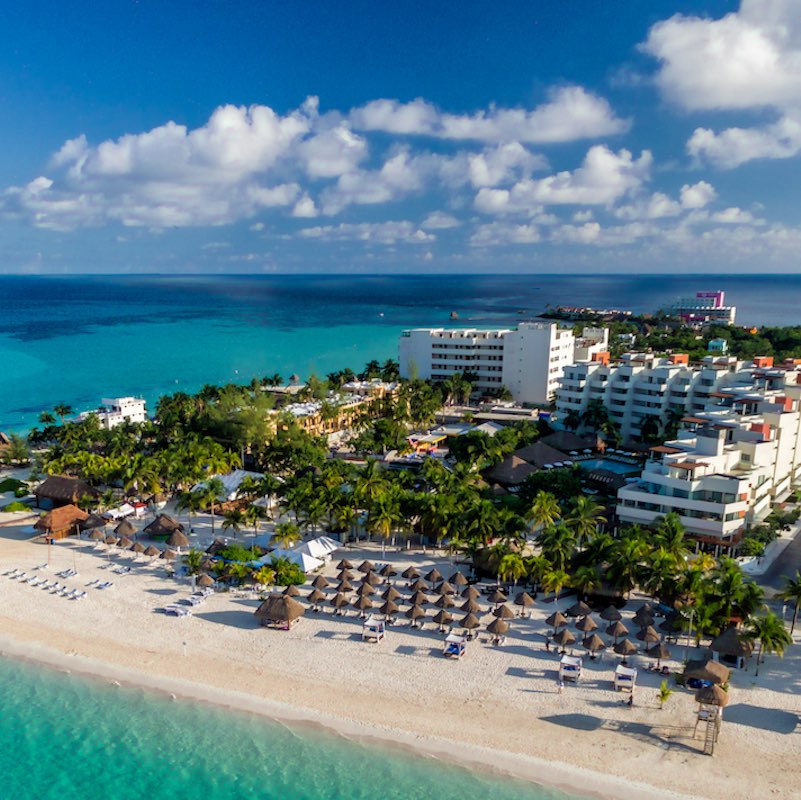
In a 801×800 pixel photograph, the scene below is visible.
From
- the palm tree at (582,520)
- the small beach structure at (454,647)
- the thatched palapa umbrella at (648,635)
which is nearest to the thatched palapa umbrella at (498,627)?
the small beach structure at (454,647)

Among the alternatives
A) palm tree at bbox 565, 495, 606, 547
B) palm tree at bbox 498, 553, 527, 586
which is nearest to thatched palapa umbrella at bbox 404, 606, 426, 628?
palm tree at bbox 498, 553, 527, 586

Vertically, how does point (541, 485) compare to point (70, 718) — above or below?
above

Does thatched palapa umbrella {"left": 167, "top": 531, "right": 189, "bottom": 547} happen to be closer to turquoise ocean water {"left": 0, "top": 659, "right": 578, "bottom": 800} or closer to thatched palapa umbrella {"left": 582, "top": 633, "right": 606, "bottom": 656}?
turquoise ocean water {"left": 0, "top": 659, "right": 578, "bottom": 800}

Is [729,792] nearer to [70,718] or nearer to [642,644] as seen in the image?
[642,644]

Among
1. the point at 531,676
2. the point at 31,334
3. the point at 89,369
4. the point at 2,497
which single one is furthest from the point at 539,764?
the point at 31,334

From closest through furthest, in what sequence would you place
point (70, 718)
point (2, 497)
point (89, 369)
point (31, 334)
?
point (70, 718)
point (2, 497)
point (89, 369)
point (31, 334)

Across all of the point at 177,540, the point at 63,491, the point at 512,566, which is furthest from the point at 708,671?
the point at 63,491
